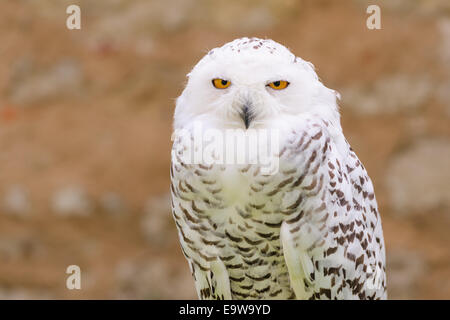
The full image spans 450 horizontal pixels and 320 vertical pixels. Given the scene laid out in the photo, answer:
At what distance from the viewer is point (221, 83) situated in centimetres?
132

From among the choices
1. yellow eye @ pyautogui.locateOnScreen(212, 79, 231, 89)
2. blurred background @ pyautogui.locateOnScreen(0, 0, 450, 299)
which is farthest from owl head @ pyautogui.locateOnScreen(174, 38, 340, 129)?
blurred background @ pyautogui.locateOnScreen(0, 0, 450, 299)

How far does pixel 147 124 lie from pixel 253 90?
5.07 feet

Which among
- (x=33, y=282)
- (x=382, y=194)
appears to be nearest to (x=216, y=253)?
(x=382, y=194)

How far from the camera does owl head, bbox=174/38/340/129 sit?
128 cm

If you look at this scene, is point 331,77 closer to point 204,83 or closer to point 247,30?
point 247,30

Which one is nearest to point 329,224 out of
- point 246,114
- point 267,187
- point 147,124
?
point 267,187

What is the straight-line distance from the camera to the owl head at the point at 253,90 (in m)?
1.28

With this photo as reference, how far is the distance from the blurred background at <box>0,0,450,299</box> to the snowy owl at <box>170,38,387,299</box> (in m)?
1.30

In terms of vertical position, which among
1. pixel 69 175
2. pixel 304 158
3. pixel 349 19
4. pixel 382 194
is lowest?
pixel 304 158

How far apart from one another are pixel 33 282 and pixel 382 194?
4.94 ft

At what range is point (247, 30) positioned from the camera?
2.78 meters

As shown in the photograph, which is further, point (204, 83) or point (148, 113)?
point (148, 113)

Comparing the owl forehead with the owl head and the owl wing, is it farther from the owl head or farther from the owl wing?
the owl wing

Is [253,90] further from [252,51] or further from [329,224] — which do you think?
[329,224]
